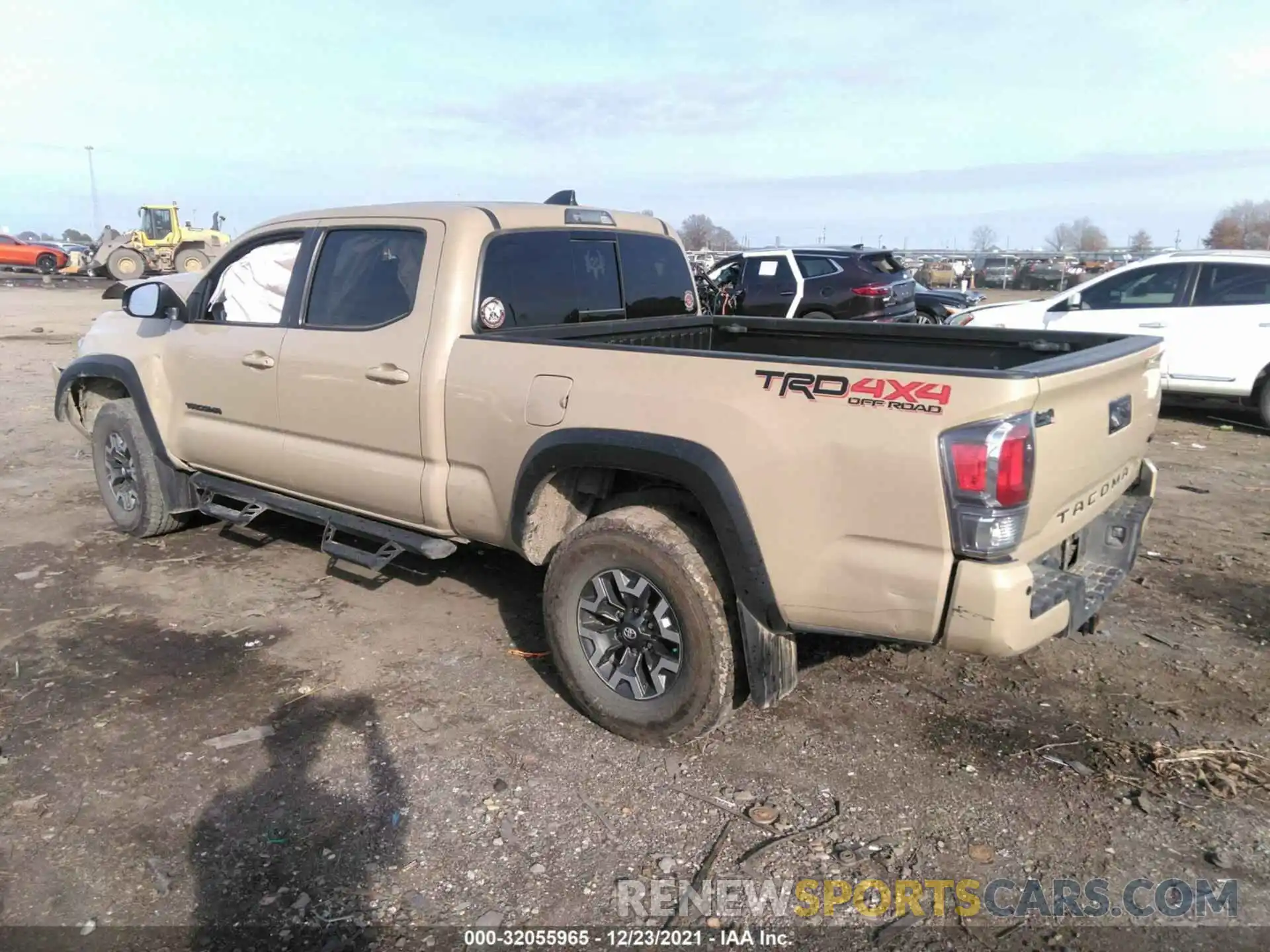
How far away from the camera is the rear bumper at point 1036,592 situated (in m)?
2.68

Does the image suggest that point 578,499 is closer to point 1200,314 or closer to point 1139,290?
point 1200,314

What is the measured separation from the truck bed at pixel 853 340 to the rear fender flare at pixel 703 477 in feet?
1.16

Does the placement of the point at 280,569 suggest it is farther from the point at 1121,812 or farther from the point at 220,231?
the point at 220,231

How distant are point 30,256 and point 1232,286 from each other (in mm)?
45753

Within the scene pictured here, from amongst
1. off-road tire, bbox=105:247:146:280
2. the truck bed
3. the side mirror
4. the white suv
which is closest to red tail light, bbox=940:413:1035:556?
the truck bed

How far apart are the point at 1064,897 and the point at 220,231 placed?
4172cm

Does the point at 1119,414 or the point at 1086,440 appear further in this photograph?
the point at 1119,414

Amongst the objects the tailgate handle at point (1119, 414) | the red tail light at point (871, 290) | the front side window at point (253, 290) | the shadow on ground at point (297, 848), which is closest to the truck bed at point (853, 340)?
the tailgate handle at point (1119, 414)

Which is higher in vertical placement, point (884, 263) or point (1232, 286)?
point (884, 263)

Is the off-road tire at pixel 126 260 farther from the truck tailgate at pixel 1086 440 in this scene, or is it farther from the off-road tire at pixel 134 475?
the truck tailgate at pixel 1086 440

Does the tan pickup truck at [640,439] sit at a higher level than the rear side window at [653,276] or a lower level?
lower

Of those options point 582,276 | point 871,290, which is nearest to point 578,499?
point 582,276

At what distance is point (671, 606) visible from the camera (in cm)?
328

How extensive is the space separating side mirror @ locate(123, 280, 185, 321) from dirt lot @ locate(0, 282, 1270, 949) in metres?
1.51
